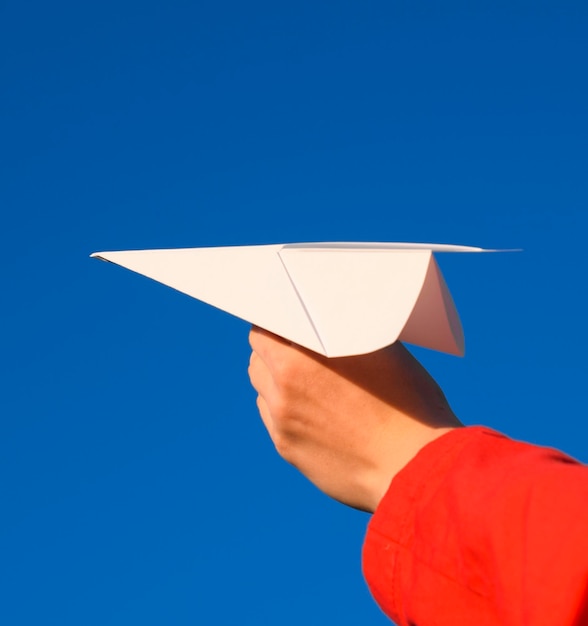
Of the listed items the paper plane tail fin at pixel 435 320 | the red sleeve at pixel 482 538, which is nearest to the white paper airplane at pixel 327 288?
the paper plane tail fin at pixel 435 320

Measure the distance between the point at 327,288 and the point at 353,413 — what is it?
94 millimetres

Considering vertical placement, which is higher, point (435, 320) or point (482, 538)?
point (435, 320)

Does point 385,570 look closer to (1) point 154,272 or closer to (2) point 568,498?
(2) point 568,498

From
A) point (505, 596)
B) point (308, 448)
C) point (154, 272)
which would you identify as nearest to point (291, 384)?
point (308, 448)

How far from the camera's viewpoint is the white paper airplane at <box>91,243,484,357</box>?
58cm

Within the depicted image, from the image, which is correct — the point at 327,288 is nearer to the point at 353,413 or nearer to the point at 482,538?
the point at 353,413

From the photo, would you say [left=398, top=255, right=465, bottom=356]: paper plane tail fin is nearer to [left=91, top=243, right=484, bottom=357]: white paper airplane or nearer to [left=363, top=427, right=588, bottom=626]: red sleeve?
[left=91, top=243, right=484, bottom=357]: white paper airplane

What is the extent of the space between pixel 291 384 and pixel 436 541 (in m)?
0.21

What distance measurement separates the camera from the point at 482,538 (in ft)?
1.37

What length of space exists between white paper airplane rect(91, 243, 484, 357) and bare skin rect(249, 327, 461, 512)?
3cm

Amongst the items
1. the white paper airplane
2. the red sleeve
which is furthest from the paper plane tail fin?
the red sleeve

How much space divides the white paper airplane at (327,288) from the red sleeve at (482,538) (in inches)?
4.3

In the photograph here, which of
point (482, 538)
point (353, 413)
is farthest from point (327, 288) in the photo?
point (482, 538)

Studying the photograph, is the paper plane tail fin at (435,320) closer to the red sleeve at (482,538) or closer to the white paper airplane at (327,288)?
the white paper airplane at (327,288)
